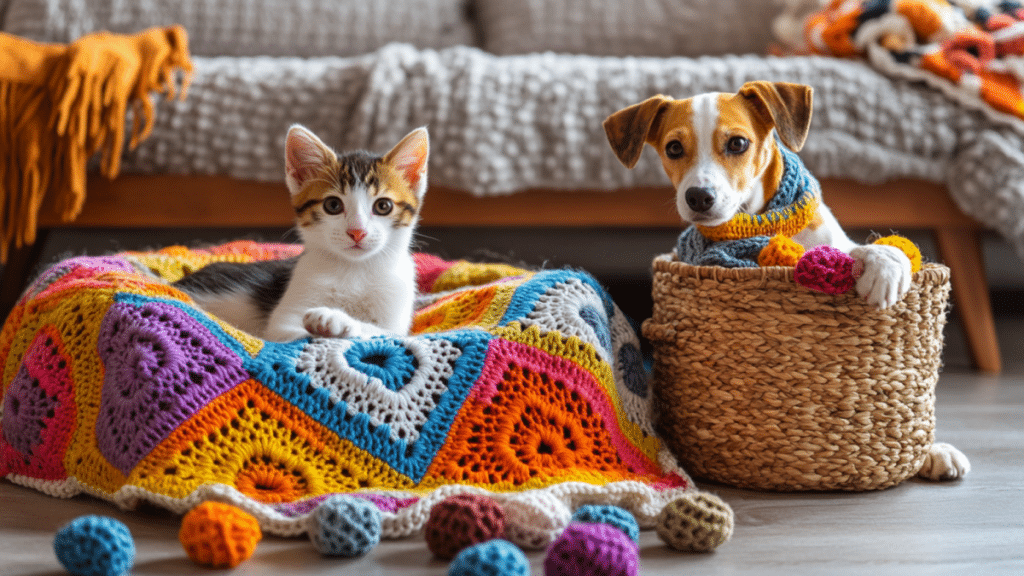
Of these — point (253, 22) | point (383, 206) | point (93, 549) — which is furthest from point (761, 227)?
point (253, 22)

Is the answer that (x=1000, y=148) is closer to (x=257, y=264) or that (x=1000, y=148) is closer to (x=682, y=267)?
(x=682, y=267)

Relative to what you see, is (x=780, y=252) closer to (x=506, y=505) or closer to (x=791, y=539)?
(x=791, y=539)

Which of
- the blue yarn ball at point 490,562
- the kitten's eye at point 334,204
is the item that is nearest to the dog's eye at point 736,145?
the kitten's eye at point 334,204

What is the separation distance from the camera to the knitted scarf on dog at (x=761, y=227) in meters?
1.10

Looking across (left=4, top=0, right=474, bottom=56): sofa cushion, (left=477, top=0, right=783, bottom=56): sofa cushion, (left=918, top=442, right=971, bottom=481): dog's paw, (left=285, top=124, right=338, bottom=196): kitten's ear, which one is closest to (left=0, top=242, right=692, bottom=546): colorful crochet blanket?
(left=285, top=124, right=338, bottom=196): kitten's ear

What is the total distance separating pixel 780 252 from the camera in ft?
3.46

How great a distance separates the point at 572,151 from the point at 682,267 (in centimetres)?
71

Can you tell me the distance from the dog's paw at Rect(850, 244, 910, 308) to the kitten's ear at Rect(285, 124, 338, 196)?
0.68m

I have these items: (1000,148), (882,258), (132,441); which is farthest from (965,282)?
(132,441)

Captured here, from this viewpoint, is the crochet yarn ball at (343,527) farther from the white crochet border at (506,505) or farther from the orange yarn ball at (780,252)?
the orange yarn ball at (780,252)

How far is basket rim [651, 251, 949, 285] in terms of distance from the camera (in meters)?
1.03

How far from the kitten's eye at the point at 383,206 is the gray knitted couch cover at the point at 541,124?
60cm

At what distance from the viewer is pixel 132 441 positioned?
3.08ft

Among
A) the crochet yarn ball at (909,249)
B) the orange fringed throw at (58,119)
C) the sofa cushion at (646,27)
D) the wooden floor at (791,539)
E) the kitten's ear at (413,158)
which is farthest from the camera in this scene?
the sofa cushion at (646,27)
